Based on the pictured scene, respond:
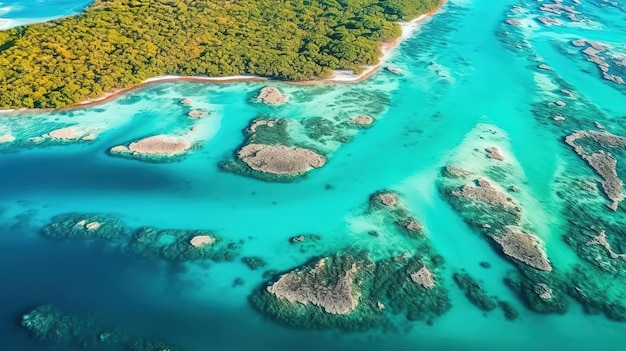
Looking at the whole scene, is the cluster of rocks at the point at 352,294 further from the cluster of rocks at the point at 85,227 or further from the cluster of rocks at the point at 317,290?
the cluster of rocks at the point at 85,227

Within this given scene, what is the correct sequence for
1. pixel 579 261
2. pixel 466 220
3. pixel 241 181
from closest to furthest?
pixel 579 261
pixel 466 220
pixel 241 181

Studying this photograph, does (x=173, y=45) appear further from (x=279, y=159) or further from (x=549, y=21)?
(x=549, y=21)

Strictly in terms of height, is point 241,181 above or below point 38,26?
below

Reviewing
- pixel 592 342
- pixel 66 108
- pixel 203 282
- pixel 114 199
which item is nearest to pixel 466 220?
pixel 592 342

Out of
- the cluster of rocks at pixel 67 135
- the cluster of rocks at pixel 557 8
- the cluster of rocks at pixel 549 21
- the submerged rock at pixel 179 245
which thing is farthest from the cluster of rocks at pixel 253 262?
the cluster of rocks at pixel 557 8

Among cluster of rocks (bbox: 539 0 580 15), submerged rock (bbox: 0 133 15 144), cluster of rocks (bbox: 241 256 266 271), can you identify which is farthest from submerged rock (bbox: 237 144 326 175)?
cluster of rocks (bbox: 539 0 580 15)

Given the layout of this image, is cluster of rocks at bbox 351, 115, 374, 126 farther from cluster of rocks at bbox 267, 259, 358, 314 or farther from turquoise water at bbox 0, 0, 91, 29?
turquoise water at bbox 0, 0, 91, 29

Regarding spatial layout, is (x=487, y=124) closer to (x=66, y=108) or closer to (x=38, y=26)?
(x=66, y=108)
